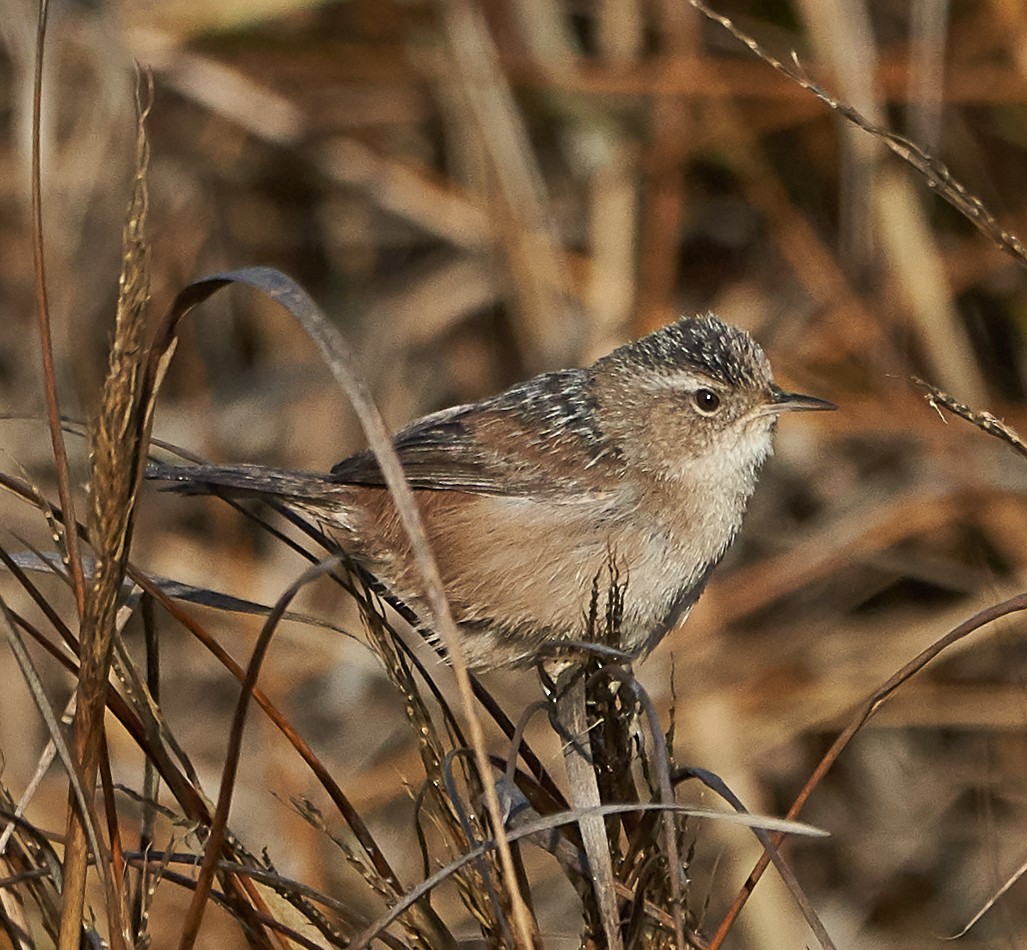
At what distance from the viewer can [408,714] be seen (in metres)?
2.27

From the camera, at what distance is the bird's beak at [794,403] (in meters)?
3.76

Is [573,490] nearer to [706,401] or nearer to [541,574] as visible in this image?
[541,574]

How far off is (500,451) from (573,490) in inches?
10.6

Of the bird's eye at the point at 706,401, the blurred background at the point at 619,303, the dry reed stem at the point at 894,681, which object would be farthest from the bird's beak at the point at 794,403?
the blurred background at the point at 619,303

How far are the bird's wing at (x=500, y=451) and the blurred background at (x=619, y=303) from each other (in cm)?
219

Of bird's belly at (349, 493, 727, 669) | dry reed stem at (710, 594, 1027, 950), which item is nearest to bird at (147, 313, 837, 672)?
bird's belly at (349, 493, 727, 669)

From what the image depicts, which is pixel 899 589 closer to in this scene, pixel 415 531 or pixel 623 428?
pixel 623 428

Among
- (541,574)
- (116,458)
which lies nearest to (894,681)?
(116,458)

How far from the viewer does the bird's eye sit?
3.94 metres

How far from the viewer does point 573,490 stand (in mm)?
3775

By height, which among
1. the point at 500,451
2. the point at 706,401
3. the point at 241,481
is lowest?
the point at 706,401

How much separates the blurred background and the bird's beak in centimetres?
240

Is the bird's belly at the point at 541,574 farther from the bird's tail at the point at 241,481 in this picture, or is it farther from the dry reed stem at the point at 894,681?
the dry reed stem at the point at 894,681

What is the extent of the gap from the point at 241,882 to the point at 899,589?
5.19m
